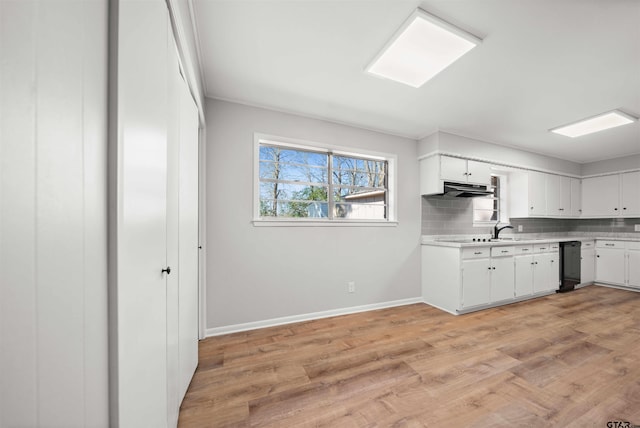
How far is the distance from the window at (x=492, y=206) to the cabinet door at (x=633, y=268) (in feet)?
7.52

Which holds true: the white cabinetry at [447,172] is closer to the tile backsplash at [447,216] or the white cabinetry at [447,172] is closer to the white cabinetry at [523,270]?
the tile backsplash at [447,216]

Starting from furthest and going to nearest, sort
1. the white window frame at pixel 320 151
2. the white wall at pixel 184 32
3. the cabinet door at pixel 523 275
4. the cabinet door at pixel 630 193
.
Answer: the cabinet door at pixel 630 193
the cabinet door at pixel 523 275
the white window frame at pixel 320 151
the white wall at pixel 184 32

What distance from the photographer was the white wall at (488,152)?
11.6 feet

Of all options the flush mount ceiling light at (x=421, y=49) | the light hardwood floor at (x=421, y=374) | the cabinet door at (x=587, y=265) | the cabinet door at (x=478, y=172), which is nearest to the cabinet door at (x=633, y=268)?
the cabinet door at (x=587, y=265)

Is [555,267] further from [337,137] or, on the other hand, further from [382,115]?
[337,137]

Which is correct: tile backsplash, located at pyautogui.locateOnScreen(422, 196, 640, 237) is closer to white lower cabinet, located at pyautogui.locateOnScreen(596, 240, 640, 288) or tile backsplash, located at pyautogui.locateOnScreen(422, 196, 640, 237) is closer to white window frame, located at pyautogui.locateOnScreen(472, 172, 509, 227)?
white window frame, located at pyautogui.locateOnScreen(472, 172, 509, 227)

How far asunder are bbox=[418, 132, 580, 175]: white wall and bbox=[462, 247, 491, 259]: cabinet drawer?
141 centimetres

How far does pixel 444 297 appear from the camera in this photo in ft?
11.0

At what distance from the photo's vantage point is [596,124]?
3195 millimetres

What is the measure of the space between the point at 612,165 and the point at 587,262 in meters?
1.96

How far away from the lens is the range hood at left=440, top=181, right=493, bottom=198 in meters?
3.46

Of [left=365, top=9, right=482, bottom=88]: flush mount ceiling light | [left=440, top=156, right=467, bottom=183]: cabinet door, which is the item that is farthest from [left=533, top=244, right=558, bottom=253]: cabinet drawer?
[left=365, top=9, right=482, bottom=88]: flush mount ceiling light

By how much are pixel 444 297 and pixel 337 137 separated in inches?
103

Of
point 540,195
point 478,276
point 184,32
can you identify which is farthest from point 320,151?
point 540,195
